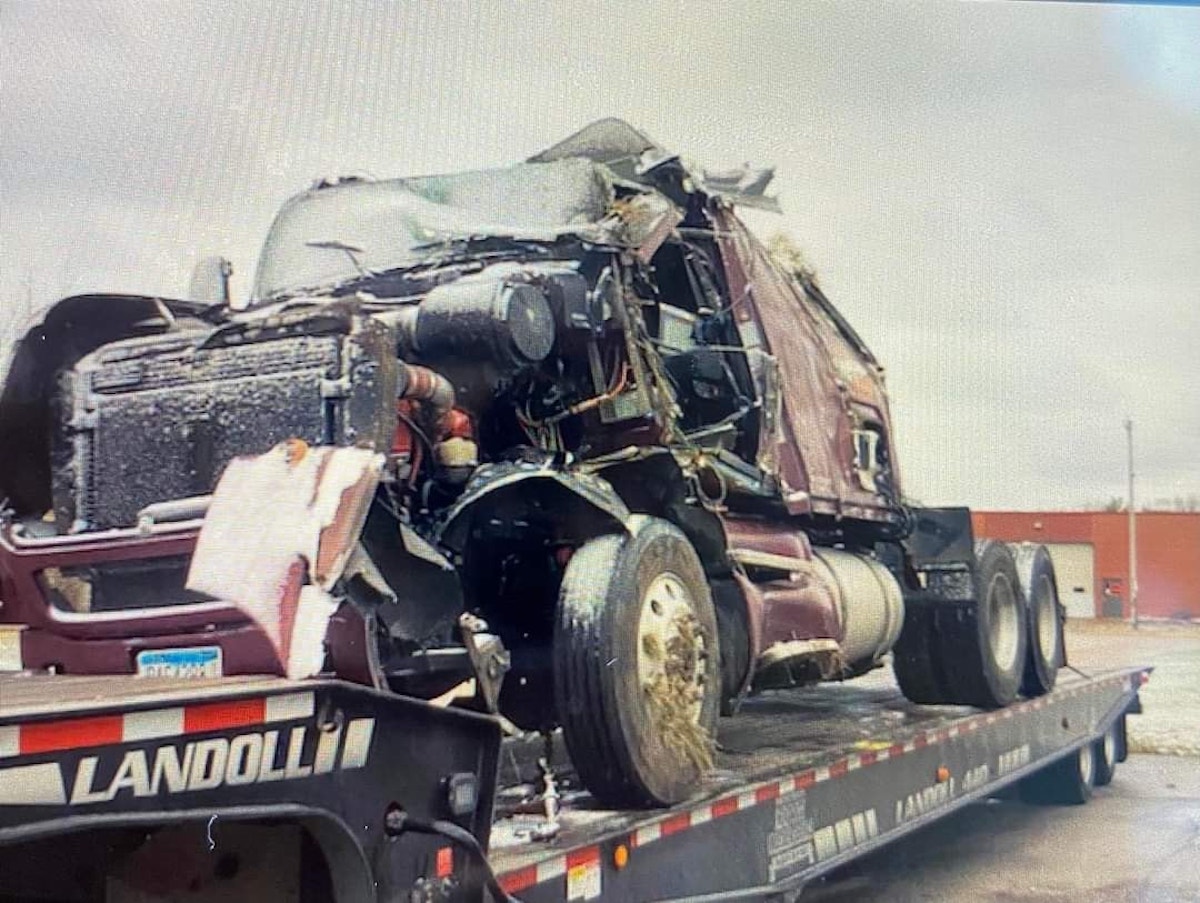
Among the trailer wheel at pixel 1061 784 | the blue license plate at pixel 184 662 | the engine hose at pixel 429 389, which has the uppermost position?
the engine hose at pixel 429 389

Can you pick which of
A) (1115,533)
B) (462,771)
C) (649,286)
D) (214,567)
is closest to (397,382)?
(214,567)

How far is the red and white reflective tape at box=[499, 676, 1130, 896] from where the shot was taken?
341 centimetres

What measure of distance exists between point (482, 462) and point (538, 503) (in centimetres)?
21

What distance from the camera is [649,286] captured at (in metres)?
4.99

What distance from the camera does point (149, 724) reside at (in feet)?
7.25

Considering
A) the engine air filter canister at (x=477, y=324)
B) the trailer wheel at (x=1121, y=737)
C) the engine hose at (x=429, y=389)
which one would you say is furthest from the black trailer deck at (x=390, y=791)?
the trailer wheel at (x=1121, y=737)

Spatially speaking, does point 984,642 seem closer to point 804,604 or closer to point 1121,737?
point 804,604

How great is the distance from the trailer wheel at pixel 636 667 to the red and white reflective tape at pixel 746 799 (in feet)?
0.33

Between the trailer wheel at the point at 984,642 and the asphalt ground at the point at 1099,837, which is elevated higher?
the trailer wheel at the point at 984,642

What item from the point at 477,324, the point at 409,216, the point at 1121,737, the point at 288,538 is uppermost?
the point at 409,216

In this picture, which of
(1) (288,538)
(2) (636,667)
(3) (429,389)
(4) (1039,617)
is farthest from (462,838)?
(4) (1039,617)

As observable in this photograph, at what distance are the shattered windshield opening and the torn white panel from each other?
5.76 feet

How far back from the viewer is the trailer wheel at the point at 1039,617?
25.2 ft

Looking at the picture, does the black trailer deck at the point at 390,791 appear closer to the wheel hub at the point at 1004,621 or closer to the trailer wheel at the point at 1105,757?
the wheel hub at the point at 1004,621
